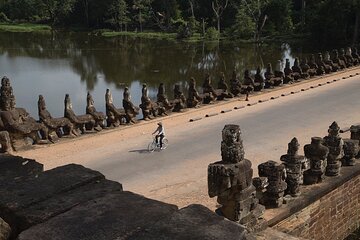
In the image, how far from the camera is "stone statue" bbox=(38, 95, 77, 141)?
14.9 m

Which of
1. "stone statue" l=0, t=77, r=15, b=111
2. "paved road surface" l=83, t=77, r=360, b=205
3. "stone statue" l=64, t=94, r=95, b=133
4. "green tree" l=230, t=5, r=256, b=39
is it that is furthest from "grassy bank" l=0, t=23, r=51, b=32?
"stone statue" l=0, t=77, r=15, b=111

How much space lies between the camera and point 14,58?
44281 mm

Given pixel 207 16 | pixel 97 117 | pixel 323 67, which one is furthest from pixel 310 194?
pixel 207 16

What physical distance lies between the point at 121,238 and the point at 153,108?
15.4m

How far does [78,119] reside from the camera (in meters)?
15.7

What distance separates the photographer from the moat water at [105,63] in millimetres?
30250

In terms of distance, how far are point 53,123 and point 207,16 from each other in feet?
183

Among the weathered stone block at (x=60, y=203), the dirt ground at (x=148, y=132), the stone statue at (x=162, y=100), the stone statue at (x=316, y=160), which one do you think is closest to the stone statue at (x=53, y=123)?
the dirt ground at (x=148, y=132)

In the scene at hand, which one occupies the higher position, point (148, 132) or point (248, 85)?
point (248, 85)

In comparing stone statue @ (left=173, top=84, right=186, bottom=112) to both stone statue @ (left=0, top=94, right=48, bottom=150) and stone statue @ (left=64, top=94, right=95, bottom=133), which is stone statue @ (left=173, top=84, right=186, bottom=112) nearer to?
stone statue @ (left=64, top=94, right=95, bottom=133)

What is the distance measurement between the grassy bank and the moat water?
5.69 metres

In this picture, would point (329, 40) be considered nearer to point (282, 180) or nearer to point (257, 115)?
point (257, 115)

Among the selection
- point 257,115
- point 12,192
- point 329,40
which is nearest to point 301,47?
point 329,40

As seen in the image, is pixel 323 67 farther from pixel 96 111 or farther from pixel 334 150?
pixel 334 150
